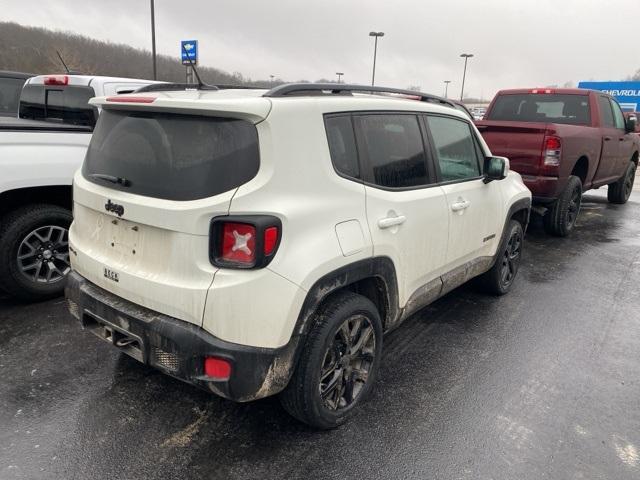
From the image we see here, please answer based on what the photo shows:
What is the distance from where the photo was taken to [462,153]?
3.78m

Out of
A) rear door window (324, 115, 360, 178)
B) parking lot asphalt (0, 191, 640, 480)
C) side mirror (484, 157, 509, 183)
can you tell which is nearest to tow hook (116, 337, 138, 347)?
parking lot asphalt (0, 191, 640, 480)

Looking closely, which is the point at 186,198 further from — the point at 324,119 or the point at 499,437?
the point at 499,437

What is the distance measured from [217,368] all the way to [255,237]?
2.01 ft

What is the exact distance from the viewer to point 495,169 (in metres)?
3.84

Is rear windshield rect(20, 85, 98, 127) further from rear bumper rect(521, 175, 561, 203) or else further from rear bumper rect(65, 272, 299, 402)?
rear bumper rect(521, 175, 561, 203)

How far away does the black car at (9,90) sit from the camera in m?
7.20

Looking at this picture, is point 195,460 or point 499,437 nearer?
point 195,460

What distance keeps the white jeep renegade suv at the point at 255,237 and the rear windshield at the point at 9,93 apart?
5.71 metres

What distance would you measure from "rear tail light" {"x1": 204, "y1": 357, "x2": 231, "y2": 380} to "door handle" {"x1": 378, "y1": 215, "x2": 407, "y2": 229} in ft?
3.57

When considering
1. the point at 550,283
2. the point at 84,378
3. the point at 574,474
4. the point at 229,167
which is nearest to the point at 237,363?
the point at 229,167

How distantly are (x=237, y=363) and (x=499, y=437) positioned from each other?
1.53 metres

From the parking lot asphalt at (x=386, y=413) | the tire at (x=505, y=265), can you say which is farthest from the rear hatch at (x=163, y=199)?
the tire at (x=505, y=265)

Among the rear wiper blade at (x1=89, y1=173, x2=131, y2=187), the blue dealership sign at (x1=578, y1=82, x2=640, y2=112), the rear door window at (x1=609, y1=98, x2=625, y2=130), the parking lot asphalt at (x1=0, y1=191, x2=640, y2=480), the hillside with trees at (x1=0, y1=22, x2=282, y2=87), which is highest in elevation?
the hillside with trees at (x1=0, y1=22, x2=282, y2=87)

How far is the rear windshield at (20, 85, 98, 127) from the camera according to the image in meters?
4.54
